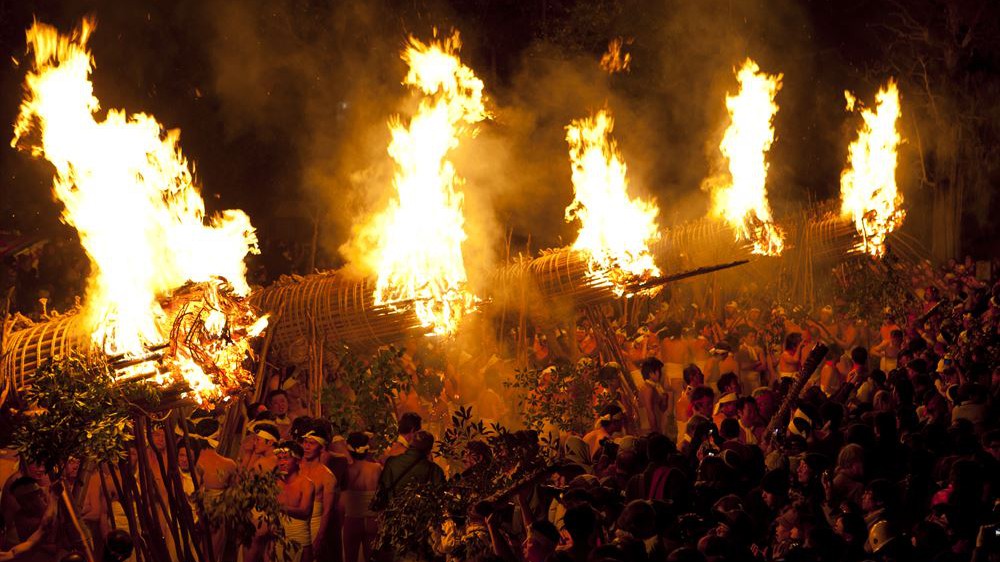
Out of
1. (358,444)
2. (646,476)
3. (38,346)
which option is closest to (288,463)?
(358,444)

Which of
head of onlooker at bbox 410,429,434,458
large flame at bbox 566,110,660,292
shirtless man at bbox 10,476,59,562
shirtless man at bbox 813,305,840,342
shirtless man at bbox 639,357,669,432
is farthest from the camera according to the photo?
shirtless man at bbox 813,305,840,342

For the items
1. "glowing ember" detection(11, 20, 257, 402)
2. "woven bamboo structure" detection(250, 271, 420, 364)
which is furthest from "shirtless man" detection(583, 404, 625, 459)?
"glowing ember" detection(11, 20, 257, 402)

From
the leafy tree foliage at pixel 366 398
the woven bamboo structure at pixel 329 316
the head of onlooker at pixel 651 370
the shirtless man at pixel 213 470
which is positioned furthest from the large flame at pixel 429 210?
the head of onlooker at pixel 651 370

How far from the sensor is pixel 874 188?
11844mm

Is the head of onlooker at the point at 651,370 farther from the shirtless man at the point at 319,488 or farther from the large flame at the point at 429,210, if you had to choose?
the shirtless man at the point at 319,488

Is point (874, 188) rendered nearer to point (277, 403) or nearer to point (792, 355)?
point (792, 355)

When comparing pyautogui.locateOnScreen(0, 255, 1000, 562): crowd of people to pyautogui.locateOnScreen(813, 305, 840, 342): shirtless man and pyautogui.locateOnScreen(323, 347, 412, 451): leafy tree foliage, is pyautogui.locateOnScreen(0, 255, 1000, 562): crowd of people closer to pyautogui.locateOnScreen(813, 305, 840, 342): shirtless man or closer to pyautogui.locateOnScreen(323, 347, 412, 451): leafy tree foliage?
pyautogui.locateOnScreen(323, 347, 412, 451): leafy tree foliage

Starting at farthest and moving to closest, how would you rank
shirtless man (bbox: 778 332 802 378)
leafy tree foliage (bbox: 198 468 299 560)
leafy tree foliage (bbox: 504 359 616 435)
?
shirtless man (bbox: 778 332 802 378)
leafy tree foliage (bbox: 504 359 616 435)
leafy tree foliage (bbox: 198 468 299 560)

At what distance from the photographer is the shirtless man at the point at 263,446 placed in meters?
7.58

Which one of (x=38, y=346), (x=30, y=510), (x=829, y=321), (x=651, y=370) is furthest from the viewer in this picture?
(x=829, y=321)

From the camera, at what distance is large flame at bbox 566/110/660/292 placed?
28.1 ft

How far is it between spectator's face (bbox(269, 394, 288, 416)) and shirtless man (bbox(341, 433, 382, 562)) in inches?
48.5

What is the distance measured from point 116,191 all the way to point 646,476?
3813 mm

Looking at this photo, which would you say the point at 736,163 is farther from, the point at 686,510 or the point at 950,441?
the point at 686,510
